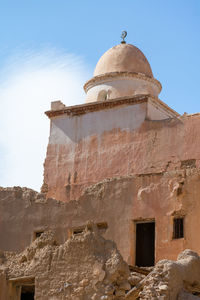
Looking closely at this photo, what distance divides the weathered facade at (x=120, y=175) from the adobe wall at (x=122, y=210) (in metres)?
0.03

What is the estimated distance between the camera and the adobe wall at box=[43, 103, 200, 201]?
70.3 ft

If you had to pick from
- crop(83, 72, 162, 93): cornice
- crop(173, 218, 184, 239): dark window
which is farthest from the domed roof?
crop(173, 218, 184, 239): dark window

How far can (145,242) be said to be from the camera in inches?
801

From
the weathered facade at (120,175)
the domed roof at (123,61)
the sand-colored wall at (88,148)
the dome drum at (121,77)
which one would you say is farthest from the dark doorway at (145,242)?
the domed roof at (123,61)

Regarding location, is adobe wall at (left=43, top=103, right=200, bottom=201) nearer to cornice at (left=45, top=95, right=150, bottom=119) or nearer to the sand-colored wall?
the sand-colored wall

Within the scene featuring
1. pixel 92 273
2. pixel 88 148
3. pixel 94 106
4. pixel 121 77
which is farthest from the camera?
pixel 121 77

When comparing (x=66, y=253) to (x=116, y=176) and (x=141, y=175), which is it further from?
(x=116, y=176)

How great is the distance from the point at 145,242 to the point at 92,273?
18.4 feet

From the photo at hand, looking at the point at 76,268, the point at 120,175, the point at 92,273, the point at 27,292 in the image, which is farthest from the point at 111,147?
the point at 92,273

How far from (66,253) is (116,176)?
7.01 metres

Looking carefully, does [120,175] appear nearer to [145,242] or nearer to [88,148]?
[88,148]

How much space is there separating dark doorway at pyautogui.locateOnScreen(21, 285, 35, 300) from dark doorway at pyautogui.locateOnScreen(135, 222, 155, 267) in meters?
3.80

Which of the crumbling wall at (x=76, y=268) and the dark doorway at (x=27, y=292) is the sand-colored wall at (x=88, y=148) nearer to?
the dark doorway at (x=27, y=292)

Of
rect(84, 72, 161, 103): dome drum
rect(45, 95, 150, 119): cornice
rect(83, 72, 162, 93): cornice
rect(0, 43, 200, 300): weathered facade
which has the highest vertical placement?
rect(83, 72, 162, 93): cornice
